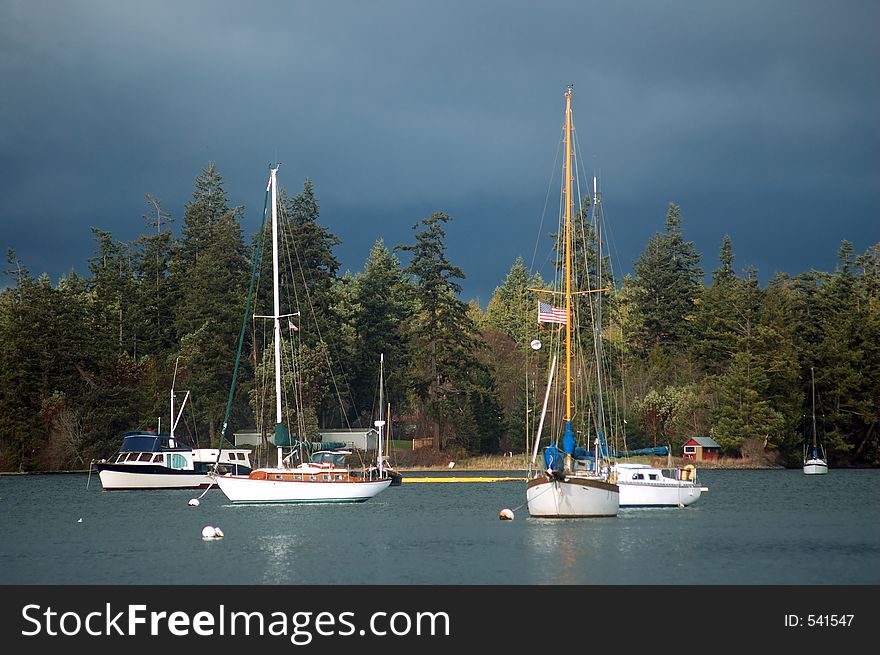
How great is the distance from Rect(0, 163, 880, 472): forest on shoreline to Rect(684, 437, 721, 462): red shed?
112cm

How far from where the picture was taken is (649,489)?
7144 cm

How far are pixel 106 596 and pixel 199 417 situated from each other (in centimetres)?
9257

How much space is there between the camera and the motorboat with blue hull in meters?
95.5

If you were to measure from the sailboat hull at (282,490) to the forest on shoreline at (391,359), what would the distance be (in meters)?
41.7

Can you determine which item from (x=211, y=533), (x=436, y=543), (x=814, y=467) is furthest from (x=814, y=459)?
(x=211, y=533)

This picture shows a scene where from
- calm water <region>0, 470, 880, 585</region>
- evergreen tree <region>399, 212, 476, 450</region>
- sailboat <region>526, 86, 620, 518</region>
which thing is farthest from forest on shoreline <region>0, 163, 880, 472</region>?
sailboat <region>526, 86, 620, 518</region>

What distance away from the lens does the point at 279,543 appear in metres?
53.7

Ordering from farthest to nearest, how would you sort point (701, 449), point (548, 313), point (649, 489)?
point (701, 449) → point (649, 489) → point (548, 313)

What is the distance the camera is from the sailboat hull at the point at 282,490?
69.9 metres

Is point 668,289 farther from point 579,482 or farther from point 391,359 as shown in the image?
point 579,482

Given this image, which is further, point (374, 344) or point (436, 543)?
point (374, 344)

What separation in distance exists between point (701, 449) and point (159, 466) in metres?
62.1

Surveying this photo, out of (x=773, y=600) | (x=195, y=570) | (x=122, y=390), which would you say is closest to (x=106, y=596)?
(x=195, y=570)

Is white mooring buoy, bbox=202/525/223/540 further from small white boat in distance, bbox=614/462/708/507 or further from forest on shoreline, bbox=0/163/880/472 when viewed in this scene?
forest on shoreline, bbox=0/163/880/472
